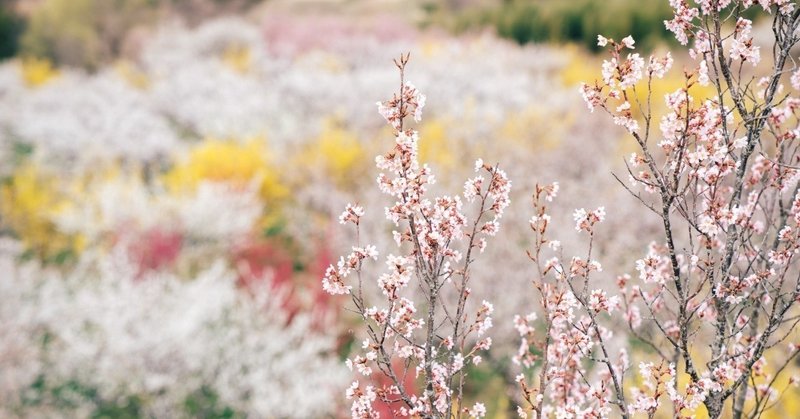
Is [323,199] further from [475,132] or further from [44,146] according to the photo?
[44,146]

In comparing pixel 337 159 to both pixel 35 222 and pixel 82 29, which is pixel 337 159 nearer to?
pixel 35 222

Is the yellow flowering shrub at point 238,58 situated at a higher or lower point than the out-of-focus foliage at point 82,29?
lower

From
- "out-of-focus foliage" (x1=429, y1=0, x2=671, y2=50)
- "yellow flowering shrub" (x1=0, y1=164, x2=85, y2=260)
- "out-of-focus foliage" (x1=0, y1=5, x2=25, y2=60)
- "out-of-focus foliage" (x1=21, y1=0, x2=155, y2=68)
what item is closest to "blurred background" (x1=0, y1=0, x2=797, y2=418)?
"yellow flowering shrub" (x1=0, y1=164, x2=85, y2=260)

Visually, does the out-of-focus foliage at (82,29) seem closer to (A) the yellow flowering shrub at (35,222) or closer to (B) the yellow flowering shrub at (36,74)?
(B) the yellow flowering shrub at (36,74)

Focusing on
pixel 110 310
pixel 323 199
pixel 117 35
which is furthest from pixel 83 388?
pixel 117 35

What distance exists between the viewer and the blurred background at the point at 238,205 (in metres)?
4.14

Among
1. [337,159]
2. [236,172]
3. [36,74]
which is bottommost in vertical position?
[236,172]

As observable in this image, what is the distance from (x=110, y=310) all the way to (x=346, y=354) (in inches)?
64.1

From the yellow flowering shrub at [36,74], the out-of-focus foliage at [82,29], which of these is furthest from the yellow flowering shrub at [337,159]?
the out-of-focus foliage at [82,29]

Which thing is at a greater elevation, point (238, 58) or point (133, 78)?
point (238, 58)

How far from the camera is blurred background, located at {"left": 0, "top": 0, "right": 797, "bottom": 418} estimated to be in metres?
4.14

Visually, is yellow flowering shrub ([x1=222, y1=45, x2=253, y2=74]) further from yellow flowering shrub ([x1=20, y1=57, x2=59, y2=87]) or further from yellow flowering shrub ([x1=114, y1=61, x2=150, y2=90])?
yellow flowering shrub ([x1=20, y1=57, x2=59, y2=87])

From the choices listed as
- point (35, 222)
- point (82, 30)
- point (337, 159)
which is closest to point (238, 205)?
point (337, 159)

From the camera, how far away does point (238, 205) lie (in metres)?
6.29
